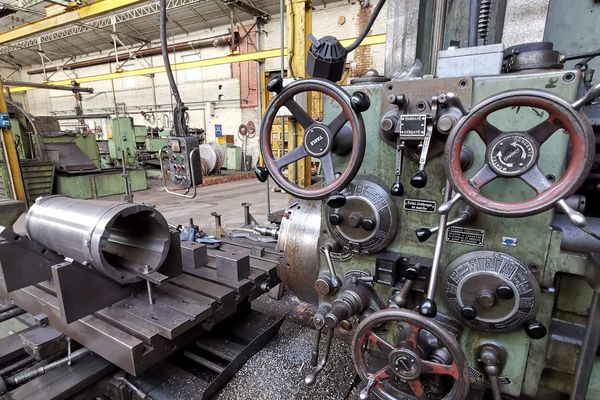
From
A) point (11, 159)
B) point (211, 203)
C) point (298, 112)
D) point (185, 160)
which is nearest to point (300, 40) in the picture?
point (185, 160)

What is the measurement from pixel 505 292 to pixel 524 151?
268 millimetres

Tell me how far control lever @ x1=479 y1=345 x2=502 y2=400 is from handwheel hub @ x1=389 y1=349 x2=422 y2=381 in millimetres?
A: 152

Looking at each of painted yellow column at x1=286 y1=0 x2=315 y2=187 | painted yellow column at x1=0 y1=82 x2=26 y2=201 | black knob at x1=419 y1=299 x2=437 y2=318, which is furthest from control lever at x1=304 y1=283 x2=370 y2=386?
painted yellow column at x1=0 y1=82 x2=26 y2=201

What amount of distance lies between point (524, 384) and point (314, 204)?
661 millimetres

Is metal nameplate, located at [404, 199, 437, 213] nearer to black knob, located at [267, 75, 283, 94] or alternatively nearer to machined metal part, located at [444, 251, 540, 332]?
machined metal part, located at [444, 251, 540, 332]

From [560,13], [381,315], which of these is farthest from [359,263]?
[560,13]

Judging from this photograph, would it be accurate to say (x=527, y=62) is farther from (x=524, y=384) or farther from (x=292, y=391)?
(x=292, y=391)

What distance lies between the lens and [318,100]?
5379 millimetres

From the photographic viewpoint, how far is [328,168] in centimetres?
72

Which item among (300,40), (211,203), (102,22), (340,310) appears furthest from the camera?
(102,22)

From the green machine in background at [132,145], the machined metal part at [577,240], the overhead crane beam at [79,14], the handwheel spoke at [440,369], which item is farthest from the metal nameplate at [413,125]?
the green machine in background at [132,145]

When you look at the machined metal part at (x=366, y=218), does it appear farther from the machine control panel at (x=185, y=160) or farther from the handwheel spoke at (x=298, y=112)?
the machine control panel at (x=185, y=160)

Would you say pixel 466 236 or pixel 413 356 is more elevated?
pixel 466 236

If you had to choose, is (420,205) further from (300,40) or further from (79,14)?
(79,14)
